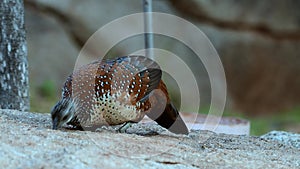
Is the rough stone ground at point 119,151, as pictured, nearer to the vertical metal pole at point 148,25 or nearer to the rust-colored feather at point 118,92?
the rust-colored feather at point 118,92

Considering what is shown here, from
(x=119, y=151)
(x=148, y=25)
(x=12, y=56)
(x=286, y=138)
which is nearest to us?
(x=119, y=151)

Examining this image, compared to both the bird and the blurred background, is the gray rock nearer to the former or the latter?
the bird

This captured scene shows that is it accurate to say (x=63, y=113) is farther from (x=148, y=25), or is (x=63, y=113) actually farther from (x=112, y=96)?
(x=148, y=25)

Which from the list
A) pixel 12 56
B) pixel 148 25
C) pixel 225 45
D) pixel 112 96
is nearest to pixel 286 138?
pixel 148 25

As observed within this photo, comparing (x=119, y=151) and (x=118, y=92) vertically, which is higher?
(x=118, y=92)

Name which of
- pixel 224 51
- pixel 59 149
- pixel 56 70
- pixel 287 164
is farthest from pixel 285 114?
pixel 59 149

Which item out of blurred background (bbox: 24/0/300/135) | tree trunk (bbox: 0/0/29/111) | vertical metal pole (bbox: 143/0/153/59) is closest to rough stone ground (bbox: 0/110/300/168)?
tree trunk (bbox: 0/0/29/111)
